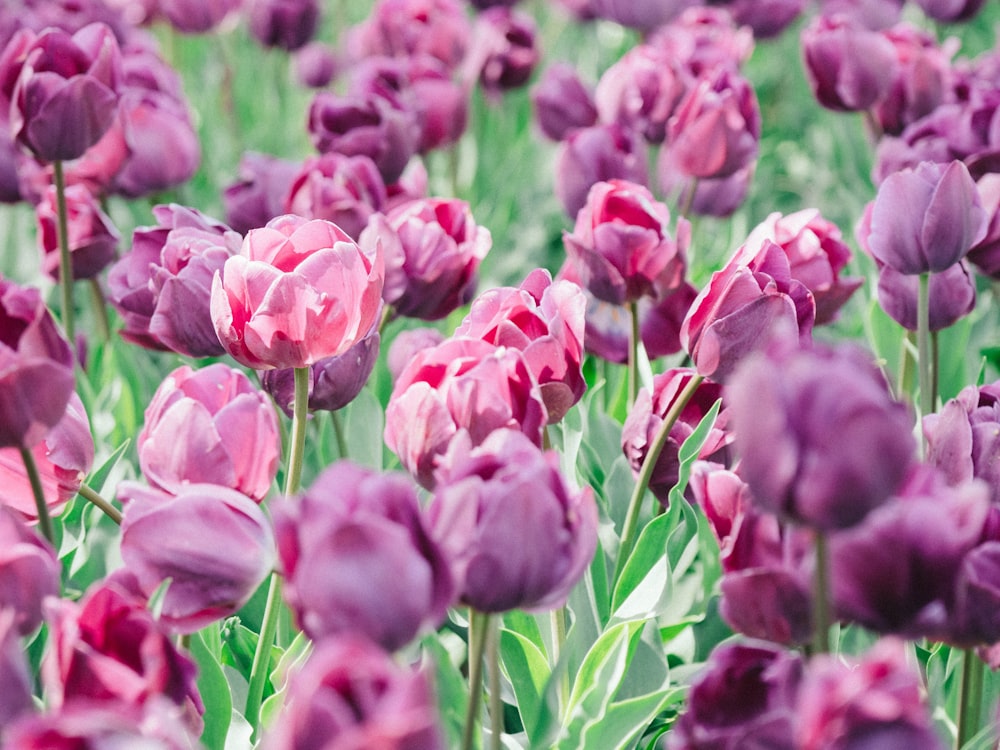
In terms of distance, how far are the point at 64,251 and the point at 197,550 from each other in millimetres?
615

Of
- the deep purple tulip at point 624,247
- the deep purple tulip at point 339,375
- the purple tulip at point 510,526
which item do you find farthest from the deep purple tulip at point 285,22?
the purple tulip at point 510,526

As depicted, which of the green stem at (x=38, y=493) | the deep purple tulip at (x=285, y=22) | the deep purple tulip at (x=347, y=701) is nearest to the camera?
the deep purple tulip at (x=347, y=701)

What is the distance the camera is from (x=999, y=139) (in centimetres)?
113

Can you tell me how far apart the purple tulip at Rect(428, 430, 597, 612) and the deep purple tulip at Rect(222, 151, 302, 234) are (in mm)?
700

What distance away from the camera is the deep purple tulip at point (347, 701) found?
14.8 inches

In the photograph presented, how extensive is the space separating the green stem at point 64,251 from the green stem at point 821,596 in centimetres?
77

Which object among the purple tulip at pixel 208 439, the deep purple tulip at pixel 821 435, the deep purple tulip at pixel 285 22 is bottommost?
the deep purple tulip at pixel 285 22

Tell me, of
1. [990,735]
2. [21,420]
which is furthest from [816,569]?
[21,420]

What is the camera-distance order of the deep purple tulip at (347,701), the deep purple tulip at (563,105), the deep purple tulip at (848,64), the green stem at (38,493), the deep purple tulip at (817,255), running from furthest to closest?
the deep purple tulip at (563,105)
the deep purple tulip at (848,64)
the deep purple tulip at (817,255)
the green stem at (38,493)
the deep purple tulip at (347,701)

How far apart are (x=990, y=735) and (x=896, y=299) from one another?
1.46ft

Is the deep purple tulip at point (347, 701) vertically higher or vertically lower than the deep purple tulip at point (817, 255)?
higher

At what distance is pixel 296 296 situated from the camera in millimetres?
702

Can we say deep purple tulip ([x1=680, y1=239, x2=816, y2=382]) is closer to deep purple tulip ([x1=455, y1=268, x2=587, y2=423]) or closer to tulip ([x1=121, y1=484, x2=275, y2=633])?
deep purple tulip ([x1=455, y1=268, x2=587, y2=423])

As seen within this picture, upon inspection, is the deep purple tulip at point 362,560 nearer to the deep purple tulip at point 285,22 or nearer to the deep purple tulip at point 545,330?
the deep purple tulip at point 545,330
